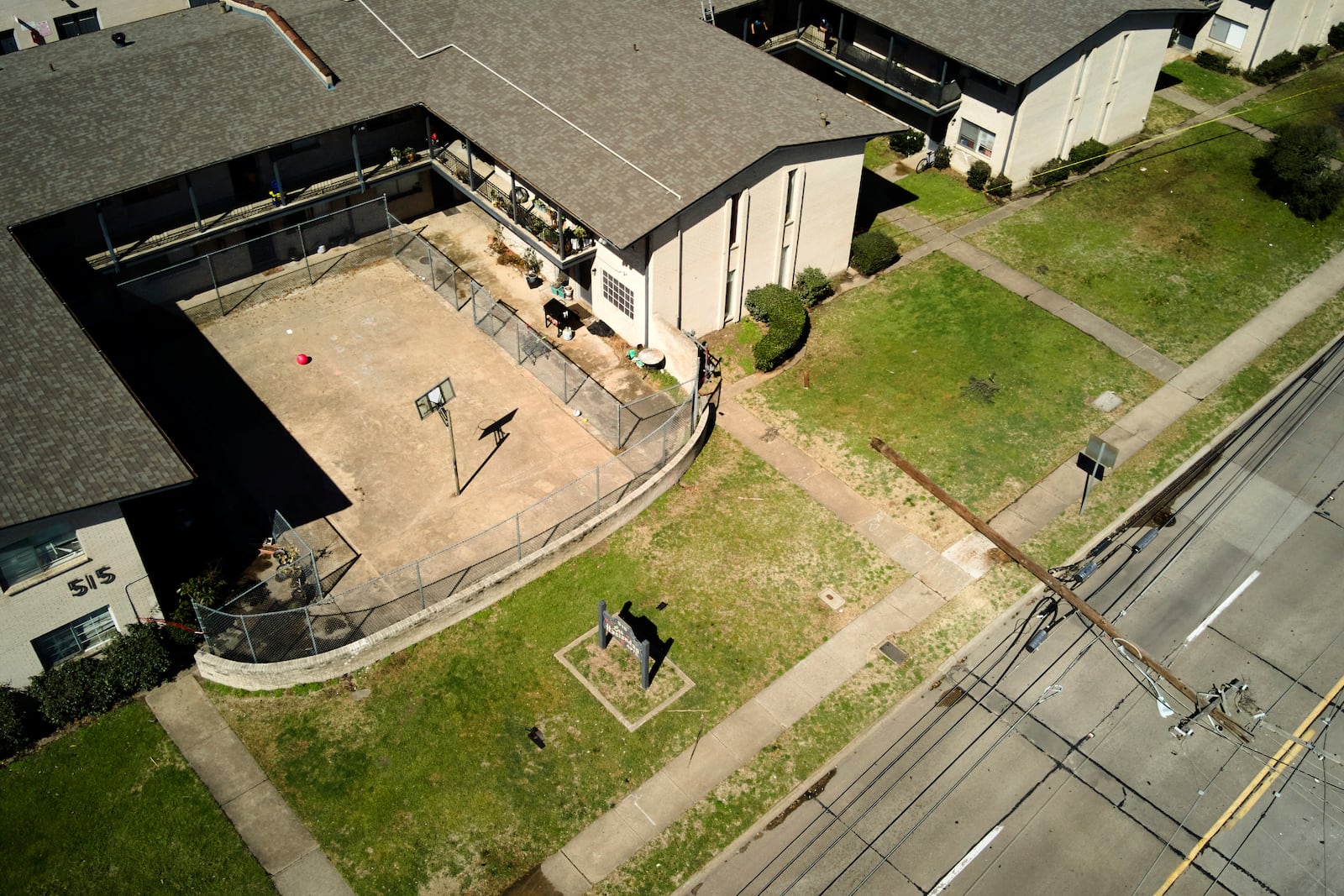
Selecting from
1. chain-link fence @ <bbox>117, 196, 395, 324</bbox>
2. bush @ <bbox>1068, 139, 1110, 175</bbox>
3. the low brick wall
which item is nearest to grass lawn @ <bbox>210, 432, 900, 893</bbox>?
the low brick wall

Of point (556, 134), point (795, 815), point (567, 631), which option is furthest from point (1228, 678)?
point (556, 134)

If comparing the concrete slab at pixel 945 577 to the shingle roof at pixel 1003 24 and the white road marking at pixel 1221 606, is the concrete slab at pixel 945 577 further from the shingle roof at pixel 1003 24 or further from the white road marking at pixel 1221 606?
the shingle roof at pixel 1003 24

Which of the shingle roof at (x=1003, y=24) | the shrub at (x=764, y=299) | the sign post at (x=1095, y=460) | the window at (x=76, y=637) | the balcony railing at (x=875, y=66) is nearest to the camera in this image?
the window at (x=76, y=637)

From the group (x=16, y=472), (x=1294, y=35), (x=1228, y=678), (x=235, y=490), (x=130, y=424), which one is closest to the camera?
(x=16, y=472)

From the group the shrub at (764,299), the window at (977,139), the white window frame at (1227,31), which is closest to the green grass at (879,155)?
the window at (977,139)

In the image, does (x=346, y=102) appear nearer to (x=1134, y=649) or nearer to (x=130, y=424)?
(x=130, y=424)

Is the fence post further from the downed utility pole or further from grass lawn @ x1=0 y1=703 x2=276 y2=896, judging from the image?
the downed utility pole
